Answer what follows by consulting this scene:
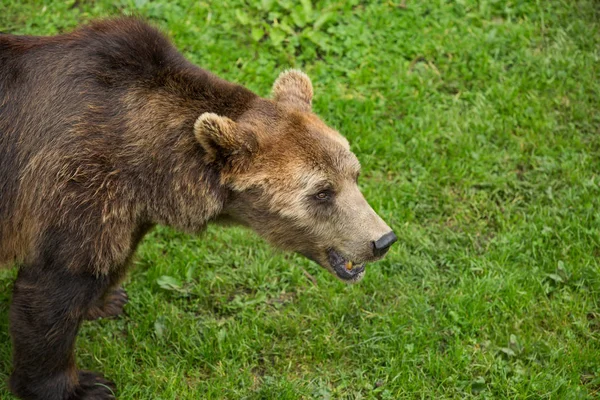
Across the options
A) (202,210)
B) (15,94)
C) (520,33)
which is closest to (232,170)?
(202,210)

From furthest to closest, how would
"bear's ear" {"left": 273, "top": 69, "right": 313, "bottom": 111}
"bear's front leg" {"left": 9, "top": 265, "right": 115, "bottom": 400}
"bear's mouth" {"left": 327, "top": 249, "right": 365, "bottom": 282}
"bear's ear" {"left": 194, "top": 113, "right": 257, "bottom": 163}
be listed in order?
"bear's ear" {"left": 273, "top": 69, "right": 313, "bottom": 111}, "bear's mouth" {"left": 327, "top": 249, "right": 365, "bottom": 282}, "bear's front leg" {"left": 9, "top": 265, "right": 115, "bottom": 400}, "bear's ear" {"left": 194, "top": 113, "right": 257, "bottom": 163}

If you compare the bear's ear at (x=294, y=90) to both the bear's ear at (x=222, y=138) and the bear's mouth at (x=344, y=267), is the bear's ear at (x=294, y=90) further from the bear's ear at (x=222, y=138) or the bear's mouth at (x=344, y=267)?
the bear's mouth at (x=344, y=267)

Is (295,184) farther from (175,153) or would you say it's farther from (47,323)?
(47,323)

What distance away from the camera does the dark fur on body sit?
474 cm

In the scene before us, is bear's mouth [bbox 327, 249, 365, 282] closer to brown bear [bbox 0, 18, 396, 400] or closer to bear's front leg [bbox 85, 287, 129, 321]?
brown bear [bbox 0, 18, 396, 400]

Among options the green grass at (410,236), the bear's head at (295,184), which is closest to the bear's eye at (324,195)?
the bear's head at (295,184)

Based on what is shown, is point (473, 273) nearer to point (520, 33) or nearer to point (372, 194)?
point (372, 194)

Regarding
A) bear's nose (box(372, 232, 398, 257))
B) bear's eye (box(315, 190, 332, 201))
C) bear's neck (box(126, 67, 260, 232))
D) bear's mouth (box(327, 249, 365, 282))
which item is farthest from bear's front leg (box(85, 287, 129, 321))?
bear's nose (box(372, 232, 398, 257))

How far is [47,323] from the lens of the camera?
4836 millimetres

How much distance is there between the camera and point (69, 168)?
4.70 metres

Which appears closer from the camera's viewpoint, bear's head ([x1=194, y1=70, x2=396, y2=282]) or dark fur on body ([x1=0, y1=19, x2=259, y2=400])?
dark fur on body ([x1=0, y1=19, x2=259, y2=400])

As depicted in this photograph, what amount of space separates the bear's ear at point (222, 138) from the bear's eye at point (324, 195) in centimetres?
54

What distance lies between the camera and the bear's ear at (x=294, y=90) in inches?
213

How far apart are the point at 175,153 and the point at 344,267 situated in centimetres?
144
